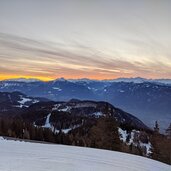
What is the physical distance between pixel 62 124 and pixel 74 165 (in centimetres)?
15023

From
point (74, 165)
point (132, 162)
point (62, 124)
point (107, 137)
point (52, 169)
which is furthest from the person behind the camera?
point (62, 124)

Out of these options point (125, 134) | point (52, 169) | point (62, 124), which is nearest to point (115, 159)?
point (52, 169)

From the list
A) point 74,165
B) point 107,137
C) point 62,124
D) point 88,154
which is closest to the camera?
point 74,165

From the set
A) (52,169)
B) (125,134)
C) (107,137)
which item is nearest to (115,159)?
(52,169)

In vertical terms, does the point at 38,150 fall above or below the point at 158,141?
above

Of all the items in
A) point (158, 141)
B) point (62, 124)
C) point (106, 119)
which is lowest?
point (62, 124)

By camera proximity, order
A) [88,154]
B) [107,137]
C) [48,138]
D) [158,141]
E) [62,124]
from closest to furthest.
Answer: [88,154], [107,137], [158,141], [48,138], [62,124]

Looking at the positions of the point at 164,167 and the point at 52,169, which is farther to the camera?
the point at 164,167

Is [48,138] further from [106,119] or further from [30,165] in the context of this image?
[30,165]

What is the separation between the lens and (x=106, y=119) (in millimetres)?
35031

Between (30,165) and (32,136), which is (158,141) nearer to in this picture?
(32,136)

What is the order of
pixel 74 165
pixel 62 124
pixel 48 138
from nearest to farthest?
pixel 74 165, pixel 48 138, pixel 62 124

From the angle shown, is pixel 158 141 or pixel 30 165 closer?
pixel 30 165

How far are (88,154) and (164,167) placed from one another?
2694 mm
